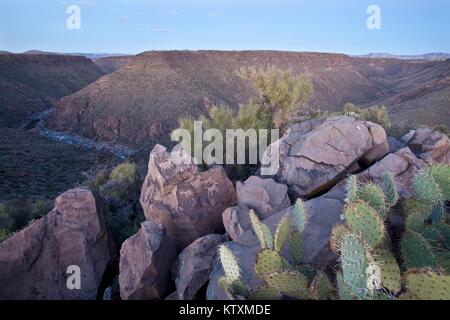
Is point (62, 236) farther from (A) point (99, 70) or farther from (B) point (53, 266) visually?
(A) point (99, 70)

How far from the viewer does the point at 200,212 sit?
800 centimetres

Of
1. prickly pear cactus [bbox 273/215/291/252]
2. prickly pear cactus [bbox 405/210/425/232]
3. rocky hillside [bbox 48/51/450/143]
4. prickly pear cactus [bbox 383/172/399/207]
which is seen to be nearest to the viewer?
prickly pear cactus [bbox 273/215/291/252]

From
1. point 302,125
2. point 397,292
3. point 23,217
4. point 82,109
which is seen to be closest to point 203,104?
point 82,109

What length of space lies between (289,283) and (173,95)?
41662mm

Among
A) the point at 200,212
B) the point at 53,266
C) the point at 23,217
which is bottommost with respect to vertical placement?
the point at 23,217

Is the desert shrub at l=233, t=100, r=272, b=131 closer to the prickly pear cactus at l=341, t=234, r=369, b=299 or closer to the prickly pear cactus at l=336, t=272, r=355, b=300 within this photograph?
the prickly pear cactus at l=336, t=272, r=355, b=300

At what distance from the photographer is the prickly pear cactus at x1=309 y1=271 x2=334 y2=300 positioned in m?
4.26

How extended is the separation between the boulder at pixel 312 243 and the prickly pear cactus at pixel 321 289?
2.92ft

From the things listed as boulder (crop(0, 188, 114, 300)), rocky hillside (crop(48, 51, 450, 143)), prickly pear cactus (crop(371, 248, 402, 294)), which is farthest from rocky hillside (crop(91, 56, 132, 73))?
prickly pear cactus (crop(371, 248, 402, 294))

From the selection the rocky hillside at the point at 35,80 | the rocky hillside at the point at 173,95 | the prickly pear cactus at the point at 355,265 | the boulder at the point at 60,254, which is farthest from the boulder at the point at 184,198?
the rocky hillside at the point at 35,80

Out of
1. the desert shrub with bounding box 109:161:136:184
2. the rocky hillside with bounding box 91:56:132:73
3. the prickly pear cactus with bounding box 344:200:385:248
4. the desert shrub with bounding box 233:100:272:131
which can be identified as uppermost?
the rocky hillside with bounding box 91:56:132:73

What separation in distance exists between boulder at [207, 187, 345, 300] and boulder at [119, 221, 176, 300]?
1198 mm

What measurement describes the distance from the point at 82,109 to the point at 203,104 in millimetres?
15372
